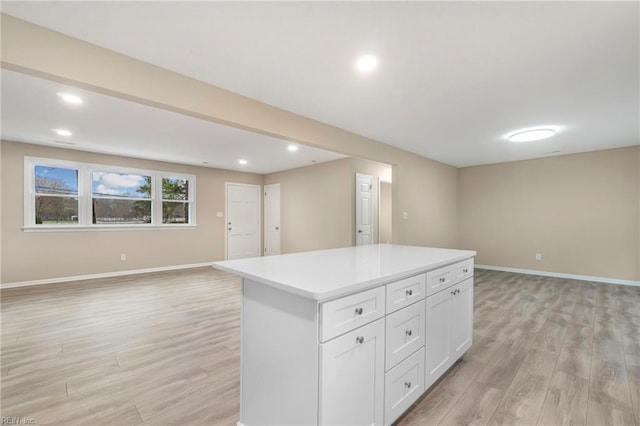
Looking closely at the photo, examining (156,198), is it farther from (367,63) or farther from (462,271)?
(462,271)

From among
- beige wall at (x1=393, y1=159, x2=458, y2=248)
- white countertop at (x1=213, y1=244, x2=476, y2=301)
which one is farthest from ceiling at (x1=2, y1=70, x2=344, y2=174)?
white countertop at (x1=213, y1=244, x2=476, y2=301)

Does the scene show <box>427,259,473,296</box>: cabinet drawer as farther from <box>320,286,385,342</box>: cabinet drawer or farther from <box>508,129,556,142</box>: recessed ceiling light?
<box>508,129,556,142</box>: recessed ceiling light

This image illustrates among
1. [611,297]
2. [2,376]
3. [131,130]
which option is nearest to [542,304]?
[611,297]

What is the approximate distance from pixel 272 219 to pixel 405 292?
620 cm

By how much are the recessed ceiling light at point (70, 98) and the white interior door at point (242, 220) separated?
4.15m

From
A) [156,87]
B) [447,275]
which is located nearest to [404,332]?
[447,275]

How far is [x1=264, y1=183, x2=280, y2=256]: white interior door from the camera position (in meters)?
7.38

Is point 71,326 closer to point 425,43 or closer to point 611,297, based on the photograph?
point 425,43

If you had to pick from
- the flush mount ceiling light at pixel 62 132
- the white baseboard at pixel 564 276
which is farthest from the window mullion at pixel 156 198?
the white baseboard at pixel 564 276

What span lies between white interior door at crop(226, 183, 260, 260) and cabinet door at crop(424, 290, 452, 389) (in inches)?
239

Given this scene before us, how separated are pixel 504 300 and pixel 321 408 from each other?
12.8ft

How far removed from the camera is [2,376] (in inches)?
81.9

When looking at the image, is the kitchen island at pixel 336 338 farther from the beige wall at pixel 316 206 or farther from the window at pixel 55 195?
the window at pixel 55 195

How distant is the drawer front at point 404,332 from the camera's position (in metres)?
1.51
